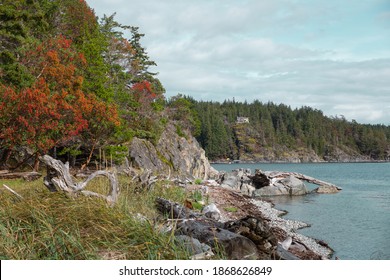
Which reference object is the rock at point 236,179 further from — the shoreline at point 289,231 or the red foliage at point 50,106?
the red foliage at point 50,106

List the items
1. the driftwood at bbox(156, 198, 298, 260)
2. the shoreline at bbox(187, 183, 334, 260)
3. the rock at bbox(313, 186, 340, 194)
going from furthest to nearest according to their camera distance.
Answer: the rock at bbox(313, 186, 340, 194) < the shoreline at bbox(187, 183, 334, 260) < the driftwood at bbox(156, 198, 298, 260)

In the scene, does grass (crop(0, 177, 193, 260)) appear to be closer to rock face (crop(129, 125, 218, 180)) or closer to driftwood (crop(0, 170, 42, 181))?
driftwood (crop(0, 170, 42, 181))

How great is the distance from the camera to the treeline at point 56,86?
2205 cm

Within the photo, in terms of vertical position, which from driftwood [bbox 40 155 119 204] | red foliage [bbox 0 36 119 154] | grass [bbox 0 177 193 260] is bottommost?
grass [bbox 0 177 193 260]

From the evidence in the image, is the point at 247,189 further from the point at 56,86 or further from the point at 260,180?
the point at 56,86

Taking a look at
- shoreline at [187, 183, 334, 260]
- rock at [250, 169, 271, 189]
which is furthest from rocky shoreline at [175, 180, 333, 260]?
rock at [250, 169, 271, 189]

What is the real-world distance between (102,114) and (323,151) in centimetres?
16067

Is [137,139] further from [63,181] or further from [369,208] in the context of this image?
[63,181]

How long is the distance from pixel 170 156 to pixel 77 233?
34.2 meters

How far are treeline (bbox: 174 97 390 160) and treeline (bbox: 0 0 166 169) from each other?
113 metres

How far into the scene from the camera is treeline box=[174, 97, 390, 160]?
504ft

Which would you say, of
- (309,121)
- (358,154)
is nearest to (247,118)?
(309,121)

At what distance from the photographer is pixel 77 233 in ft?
24.0

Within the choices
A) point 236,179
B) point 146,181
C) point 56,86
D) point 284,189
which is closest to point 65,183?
point 146,181
